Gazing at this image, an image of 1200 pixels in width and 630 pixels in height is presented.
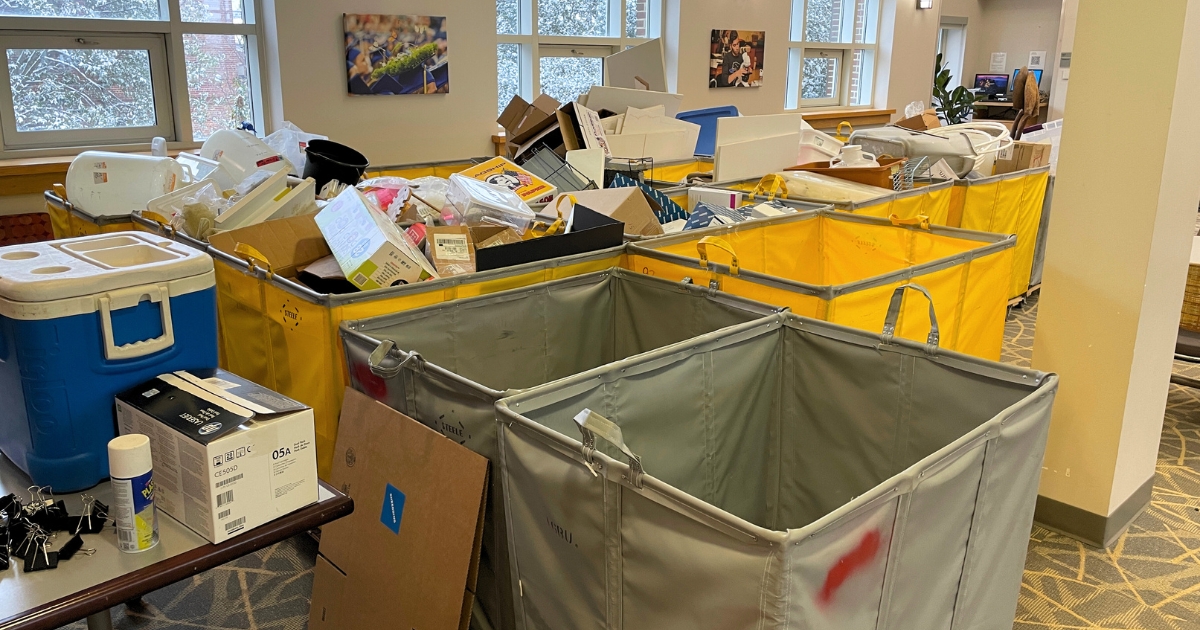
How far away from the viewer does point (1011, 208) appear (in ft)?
14.7

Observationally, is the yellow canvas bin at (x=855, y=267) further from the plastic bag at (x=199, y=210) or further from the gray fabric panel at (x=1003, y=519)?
the plastic bag at (x=199, y=210)

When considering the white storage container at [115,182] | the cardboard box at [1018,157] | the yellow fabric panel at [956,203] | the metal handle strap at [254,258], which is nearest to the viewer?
the metal handle strap at [254,258]

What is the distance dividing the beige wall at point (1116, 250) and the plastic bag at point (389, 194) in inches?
83.3

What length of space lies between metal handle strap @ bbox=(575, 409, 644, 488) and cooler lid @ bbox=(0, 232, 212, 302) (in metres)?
0.80

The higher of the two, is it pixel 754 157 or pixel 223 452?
pixel 754 157

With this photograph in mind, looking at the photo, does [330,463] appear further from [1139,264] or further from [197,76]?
[197,76]

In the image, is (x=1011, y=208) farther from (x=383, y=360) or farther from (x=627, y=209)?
(x=383, y=360)

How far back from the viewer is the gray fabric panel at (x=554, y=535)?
137 centimetres

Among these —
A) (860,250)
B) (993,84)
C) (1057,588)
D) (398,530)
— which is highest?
(993,84)

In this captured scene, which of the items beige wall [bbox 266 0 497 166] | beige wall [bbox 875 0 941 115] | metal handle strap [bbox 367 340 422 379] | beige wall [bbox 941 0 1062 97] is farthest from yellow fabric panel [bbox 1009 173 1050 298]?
beige wall [bbox 941 0 1062 97]

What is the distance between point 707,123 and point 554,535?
14.5 ft

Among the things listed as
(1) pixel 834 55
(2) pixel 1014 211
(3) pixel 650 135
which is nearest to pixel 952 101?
(1) pixel 834 55

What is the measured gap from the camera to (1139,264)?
247 centimetres

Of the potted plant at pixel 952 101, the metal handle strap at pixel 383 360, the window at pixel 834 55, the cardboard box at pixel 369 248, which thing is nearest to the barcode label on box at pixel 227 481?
the metal handle strap at pixel 383 360
